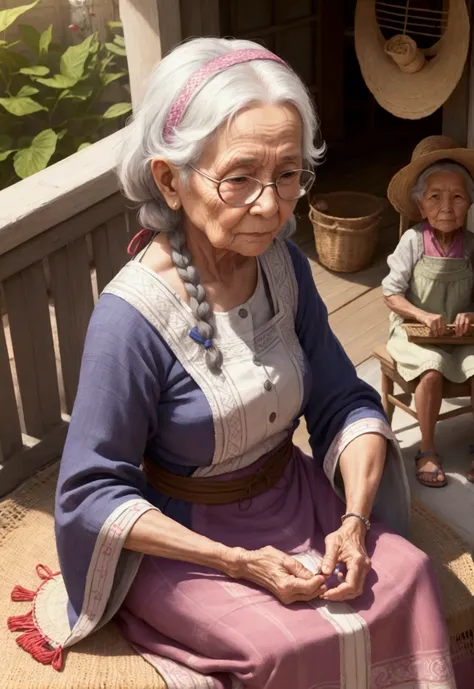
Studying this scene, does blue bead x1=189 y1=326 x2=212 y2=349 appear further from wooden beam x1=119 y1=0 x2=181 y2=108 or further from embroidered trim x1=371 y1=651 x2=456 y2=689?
wooden beam x1=119 y1=0 x2=181 y2=108

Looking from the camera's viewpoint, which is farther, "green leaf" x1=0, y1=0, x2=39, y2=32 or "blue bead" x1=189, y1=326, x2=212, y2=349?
"green leaf" x1=0, y1=0, x2=39, y2=32

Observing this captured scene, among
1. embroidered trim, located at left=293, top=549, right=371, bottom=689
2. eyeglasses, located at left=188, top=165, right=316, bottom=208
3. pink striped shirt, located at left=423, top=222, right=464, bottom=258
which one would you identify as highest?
eyeglasses, located at left=188, top=165, right=316, bottom=208

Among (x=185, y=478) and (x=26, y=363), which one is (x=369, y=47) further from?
(x=185, y=478)

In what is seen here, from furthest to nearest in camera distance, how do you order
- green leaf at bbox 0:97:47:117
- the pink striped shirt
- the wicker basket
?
1. green leaf at bbox 0:97:47:117
2. the wicker basket
3. the pink striped shirt

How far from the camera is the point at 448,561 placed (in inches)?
100

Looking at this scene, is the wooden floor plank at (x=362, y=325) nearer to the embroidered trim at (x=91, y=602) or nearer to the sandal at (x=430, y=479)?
the sandal at (x=430, y=479)

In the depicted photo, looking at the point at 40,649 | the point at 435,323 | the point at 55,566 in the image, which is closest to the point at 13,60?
the point at 435,323

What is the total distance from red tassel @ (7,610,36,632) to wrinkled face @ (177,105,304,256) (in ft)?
3.25

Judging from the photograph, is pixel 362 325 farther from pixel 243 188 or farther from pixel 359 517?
pixel 243 188

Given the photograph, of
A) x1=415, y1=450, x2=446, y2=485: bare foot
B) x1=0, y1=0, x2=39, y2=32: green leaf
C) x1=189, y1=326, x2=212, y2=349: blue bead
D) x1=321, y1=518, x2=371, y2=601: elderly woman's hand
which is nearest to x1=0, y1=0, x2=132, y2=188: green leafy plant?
x1=0, y1=0, x2=39, y2=32: green leaf

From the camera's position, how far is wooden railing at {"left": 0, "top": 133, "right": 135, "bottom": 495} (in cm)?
298

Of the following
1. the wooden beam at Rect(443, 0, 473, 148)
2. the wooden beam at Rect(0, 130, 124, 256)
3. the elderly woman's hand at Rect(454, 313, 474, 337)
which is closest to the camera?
the wooden beam at Rect(0, 130, 124, 256)

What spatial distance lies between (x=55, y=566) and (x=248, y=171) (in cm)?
118

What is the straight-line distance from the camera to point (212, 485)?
2.30 metres
